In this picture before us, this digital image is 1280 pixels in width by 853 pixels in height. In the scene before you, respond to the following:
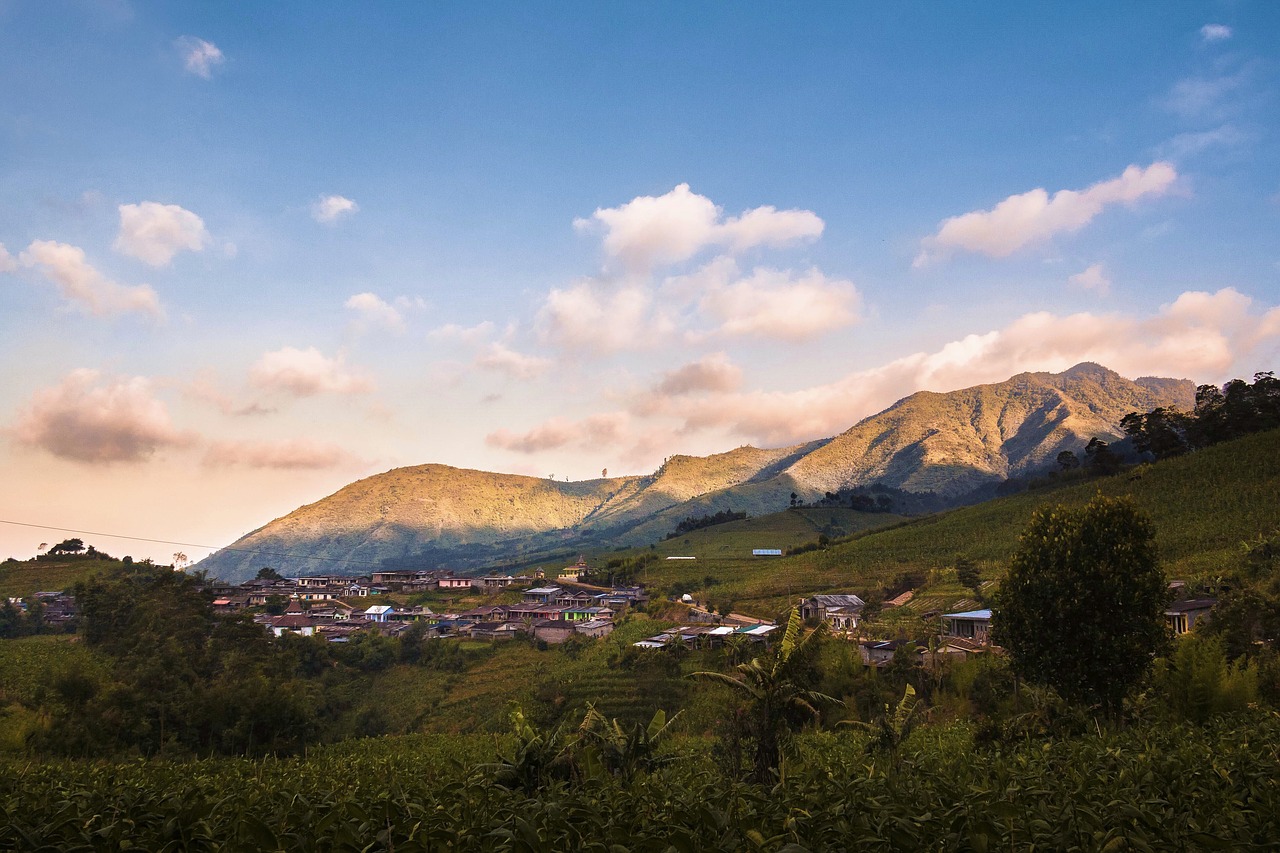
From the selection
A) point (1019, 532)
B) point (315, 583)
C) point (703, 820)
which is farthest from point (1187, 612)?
point (315, 583)

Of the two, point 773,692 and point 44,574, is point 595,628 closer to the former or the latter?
point 773,692

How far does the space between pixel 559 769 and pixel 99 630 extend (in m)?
51.4

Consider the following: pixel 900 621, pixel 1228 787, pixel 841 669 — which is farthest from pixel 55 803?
pixel 900 621

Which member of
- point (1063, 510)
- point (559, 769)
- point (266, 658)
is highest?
point (1063, 510)

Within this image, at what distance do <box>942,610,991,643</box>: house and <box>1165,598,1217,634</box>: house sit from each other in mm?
7446

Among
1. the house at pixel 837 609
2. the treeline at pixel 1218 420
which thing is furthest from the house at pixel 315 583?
the treeline at pixel 1218 420

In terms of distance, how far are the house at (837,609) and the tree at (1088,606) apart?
72.2ft

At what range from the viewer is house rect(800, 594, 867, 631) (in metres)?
43.6

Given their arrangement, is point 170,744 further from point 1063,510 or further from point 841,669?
point 1063,510

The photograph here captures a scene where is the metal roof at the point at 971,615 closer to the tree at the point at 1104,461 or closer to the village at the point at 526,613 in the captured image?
the village at the point at 526,613

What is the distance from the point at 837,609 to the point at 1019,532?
59.1 ft

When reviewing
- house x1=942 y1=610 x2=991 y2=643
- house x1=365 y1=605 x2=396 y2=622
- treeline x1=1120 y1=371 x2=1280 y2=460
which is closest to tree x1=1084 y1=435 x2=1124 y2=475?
treeline x1=1120 y1=371 x2=1280 y2=460

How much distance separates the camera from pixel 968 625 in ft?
118

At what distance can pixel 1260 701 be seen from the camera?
16281 mm
